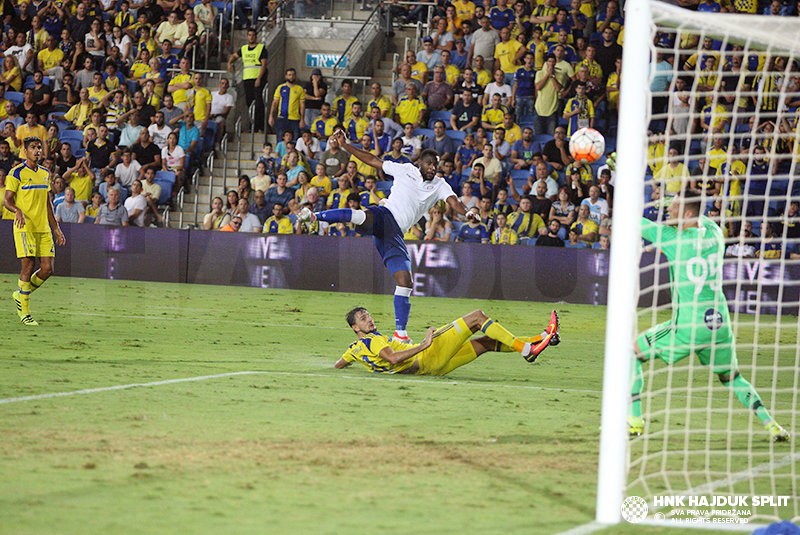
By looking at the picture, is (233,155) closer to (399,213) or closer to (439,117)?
(439,117)

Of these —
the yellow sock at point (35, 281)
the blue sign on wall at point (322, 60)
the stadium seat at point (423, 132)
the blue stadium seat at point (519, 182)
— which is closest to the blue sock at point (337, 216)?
the yellow sock at point (35, 281)

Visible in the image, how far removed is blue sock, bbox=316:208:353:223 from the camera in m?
10.5

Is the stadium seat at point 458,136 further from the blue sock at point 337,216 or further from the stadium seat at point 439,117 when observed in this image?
the blue sock at point 337,216

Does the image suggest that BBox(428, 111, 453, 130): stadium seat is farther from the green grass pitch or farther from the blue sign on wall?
the green grass pitch

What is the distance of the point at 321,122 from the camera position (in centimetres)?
2016

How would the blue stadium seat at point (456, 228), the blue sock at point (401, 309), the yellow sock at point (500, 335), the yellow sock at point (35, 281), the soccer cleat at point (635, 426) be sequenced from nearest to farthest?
1. the soccer cleat at point (635, 426)
2. the yellow sock at point (500, 335)
3. the blue sock at point (401, 309)
4. the yellow sock at point (35, 281)
5. the blue stadium seat at point (456, 228)

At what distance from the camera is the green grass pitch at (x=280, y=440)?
13.7 feet

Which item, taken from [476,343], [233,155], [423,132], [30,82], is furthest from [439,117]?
[476,343]

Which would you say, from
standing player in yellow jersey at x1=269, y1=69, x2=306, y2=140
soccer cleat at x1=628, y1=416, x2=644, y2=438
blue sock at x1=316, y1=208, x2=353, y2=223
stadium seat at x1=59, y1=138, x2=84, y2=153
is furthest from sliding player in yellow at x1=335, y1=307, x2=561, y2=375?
stadium seat at x1=59, y1=138, x2=84, y2=153

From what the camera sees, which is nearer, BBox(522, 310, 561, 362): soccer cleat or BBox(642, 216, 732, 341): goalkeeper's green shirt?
BBox(642, 216, 732, 341): goalkeeper's green shirt

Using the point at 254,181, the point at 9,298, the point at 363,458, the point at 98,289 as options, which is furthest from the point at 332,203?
the point at 363,458

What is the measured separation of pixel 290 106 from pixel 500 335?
1350cm

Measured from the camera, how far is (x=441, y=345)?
827 centimetres

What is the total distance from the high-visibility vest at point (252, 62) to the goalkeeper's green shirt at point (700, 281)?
1620 cm
